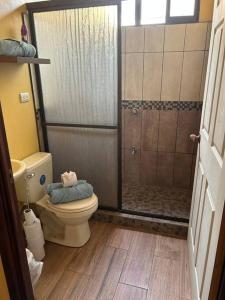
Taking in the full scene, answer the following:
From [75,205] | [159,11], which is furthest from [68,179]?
[159,11]

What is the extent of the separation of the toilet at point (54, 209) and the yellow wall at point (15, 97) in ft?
0.49

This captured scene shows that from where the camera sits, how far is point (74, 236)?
76.8 inches

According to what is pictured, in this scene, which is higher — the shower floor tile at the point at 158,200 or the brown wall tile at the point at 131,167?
the brown wall tile at the point at 131,167

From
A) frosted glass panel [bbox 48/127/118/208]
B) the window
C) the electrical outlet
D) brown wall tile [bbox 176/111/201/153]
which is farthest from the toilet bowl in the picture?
the window

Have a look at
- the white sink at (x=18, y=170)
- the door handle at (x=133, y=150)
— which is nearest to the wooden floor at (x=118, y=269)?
the white sink at (x=18, y=170)

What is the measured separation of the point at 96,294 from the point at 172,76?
213 centimetres

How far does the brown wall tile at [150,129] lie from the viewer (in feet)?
8.56

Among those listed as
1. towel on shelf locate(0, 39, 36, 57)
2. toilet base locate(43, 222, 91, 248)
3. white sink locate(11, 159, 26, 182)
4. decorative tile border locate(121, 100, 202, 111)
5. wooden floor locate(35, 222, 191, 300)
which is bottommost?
wooden floor locate(35, 222, 191, 300)

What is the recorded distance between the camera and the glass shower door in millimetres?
1788

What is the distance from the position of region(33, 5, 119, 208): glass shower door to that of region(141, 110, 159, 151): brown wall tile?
758 mm

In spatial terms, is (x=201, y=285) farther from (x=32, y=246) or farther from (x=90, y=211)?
(x=32, y=246)

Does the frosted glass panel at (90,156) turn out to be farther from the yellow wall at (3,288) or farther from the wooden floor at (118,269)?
the yellow wall at (3,288)

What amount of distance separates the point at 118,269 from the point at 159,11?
2501mm

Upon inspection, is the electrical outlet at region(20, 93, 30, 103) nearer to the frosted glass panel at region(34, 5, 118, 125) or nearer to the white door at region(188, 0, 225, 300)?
the frosted glass panel at region(34, 5, 118, 125)
